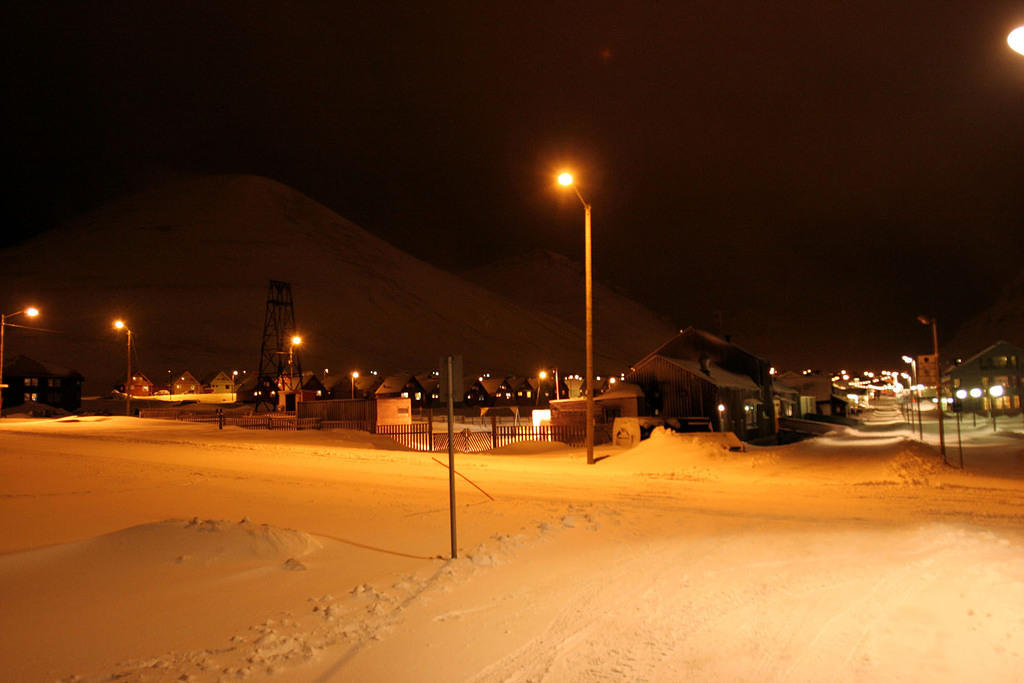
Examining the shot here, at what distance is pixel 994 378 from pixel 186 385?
13902 centimetres

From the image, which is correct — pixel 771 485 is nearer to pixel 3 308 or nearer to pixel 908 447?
pixel 908 447

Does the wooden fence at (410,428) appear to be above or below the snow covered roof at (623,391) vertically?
below

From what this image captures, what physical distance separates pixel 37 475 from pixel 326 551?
12114 mm

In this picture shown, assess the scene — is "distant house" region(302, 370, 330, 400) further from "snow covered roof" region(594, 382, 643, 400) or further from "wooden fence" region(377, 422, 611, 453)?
"wooden fence" region(377, 422, 611, 453)

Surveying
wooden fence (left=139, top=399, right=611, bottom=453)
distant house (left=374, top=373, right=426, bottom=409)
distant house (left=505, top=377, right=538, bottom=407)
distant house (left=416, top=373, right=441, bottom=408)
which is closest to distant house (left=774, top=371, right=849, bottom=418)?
distant house (left=505, top=377, right=538, bottom=407)

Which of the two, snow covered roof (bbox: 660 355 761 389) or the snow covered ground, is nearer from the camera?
the snow covered ground

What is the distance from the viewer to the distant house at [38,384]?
258 feet

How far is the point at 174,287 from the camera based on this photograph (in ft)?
646

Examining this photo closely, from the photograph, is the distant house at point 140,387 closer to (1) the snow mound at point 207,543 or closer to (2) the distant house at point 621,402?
(2) the distant house at point 621,402

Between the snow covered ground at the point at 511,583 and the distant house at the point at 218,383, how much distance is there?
138634 mm

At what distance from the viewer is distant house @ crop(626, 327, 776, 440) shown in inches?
1508

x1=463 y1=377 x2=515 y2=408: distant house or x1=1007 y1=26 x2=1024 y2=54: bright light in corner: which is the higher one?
x1=1007 y1=26 x2=1024 y2=54: bright light in corner

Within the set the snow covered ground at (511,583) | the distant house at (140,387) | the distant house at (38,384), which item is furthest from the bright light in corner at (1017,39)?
the distant house at (140,387)

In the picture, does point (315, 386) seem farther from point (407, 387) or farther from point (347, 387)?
point (407, 387)
